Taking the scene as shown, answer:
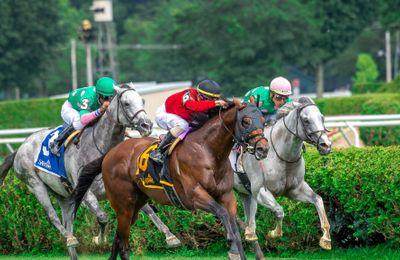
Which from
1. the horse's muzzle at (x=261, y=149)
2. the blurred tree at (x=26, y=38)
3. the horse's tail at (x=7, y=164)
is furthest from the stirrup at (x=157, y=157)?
the blurred tree at (x=26, y=38)

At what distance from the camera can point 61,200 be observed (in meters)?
10.6

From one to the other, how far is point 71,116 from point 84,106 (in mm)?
163

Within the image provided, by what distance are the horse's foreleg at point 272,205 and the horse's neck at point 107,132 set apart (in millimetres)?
1416

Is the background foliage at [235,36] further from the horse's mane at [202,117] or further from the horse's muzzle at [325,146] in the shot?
the horse's mane at [202,117]

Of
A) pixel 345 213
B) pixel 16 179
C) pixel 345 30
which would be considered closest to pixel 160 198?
pixel 345 213

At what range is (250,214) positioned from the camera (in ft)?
31.7

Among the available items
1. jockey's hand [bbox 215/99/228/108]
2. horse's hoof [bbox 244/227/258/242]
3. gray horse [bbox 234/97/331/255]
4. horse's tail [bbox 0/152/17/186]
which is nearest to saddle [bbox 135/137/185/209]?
jockey's hand [bbox 215/99/228/108]

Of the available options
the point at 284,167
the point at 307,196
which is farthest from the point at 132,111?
the point at 307,196

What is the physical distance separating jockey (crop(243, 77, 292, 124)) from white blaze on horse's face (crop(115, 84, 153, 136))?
991mm

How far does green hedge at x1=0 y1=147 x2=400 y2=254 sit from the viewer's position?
31.2 feet

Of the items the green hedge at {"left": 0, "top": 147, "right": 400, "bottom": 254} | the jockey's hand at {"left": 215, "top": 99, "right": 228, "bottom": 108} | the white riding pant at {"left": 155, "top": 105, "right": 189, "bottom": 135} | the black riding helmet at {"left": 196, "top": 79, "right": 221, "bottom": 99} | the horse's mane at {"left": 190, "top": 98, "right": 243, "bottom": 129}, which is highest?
the black riding helmet at {"left": 196, "top": 79, "right": 221, "bottom": 99}

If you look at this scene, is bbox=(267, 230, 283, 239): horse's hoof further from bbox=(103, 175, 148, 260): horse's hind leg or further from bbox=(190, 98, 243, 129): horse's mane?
bbox=(190, 98, 243, 129): horse's mane

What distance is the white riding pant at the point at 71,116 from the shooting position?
32.8 ft

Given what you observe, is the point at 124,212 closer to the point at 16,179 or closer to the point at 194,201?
the point at 194,201
